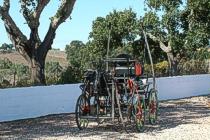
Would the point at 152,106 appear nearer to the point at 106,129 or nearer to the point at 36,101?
the point at 106,129

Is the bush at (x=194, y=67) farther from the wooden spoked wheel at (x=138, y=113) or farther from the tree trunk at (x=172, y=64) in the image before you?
the wooden spoked wheel at (x=138, y=113)

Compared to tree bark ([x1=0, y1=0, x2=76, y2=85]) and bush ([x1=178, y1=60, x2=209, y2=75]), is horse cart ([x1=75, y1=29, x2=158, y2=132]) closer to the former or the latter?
tree bark ([x1=0, y1=0, x2=76, y2=85])

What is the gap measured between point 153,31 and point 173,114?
16714mm

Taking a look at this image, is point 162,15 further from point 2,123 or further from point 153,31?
point 2,123

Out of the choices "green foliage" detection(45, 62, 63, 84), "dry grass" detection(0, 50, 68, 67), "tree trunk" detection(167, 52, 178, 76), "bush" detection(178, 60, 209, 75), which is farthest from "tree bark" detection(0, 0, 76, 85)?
"bush" detection(178, 60, 209, 75)

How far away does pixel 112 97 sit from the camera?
1216 cm

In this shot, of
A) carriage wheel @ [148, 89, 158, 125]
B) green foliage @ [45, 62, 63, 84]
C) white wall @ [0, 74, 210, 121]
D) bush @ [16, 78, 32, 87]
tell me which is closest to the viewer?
carriage wheel @ [148, 89, 158, 125]

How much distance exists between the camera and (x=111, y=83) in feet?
40.0

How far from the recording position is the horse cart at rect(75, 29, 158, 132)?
12.2 meters

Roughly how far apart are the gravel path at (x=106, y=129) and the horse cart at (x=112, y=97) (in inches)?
13.0

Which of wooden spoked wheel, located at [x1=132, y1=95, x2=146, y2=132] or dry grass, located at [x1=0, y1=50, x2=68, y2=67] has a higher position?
dry grass, located at [x1=0, y1=50, x2=68, y2=67]

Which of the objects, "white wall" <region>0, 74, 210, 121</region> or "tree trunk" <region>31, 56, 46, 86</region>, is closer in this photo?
"white wall" <region>0, 74, 210, 121</region>

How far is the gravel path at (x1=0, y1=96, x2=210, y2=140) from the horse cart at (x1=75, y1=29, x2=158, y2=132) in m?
0.33

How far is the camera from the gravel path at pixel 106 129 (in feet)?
39.0
